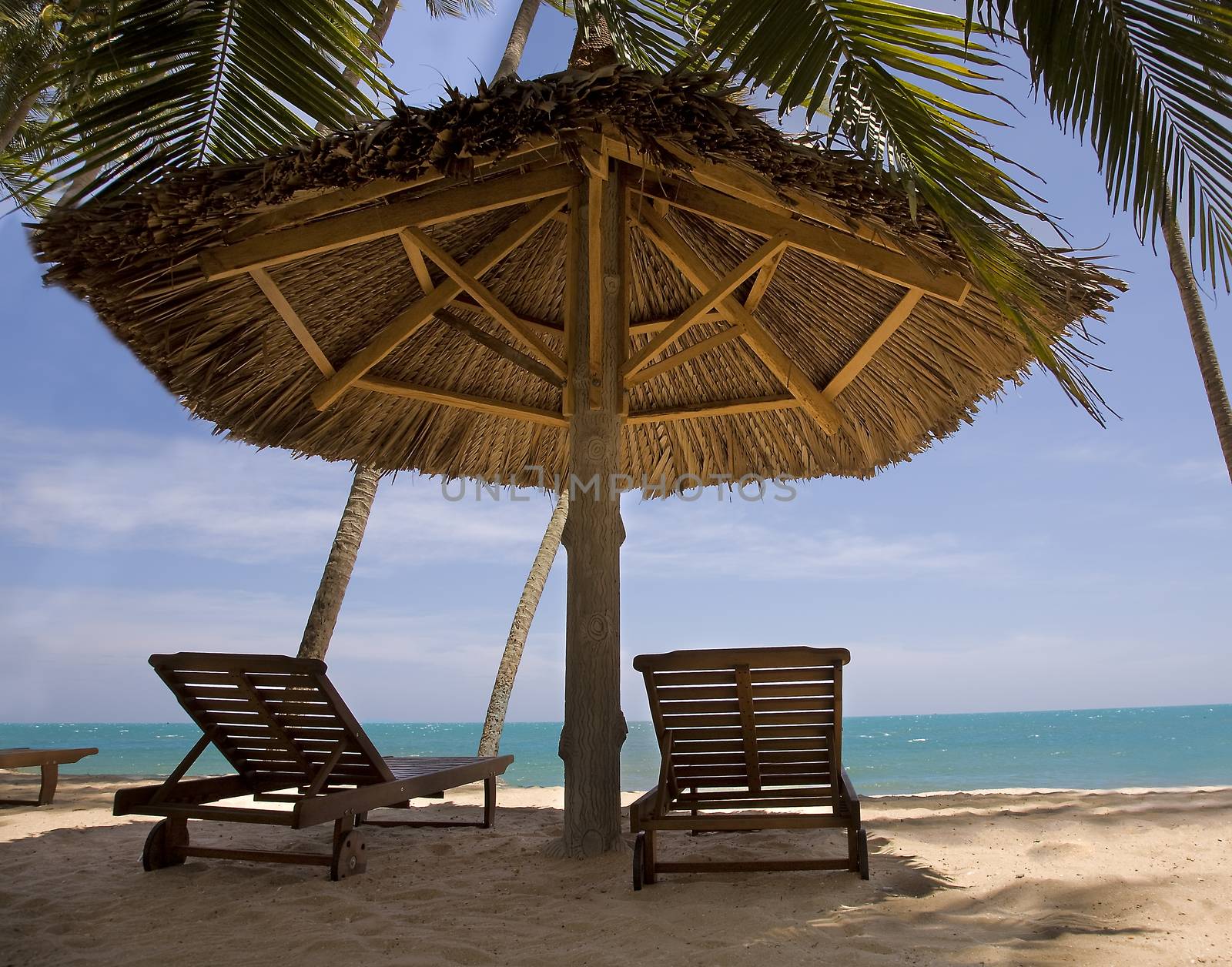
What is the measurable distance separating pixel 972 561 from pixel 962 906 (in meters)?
52.3

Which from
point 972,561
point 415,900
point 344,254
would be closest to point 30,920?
point 415,900

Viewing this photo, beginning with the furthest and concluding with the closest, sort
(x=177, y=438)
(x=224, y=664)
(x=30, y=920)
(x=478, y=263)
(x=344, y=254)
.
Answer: (x=177, y=438), (x=344, y=254), (x=478, y=263), (x=224, y=664), (x=30, y=920)

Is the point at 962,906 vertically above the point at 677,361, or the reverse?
the point at 677,361

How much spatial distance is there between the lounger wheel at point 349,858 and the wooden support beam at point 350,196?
236 cm

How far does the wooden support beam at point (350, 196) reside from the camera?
3244mm

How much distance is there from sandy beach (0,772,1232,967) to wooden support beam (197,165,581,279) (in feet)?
7.77

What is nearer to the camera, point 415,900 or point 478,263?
point 415,900

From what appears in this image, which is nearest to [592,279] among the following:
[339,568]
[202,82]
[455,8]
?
[202,82]

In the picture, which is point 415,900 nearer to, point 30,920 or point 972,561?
point 30,920

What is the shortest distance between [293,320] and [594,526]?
1.83 meters

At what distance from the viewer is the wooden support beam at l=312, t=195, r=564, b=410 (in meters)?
4.07

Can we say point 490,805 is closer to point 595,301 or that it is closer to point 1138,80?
point 595,301

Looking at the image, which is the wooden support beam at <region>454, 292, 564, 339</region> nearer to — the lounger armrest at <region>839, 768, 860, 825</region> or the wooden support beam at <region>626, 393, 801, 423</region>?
the wooden support beam at <region>626, 393, 801, 423</region>

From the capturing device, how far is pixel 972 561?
50.7m
